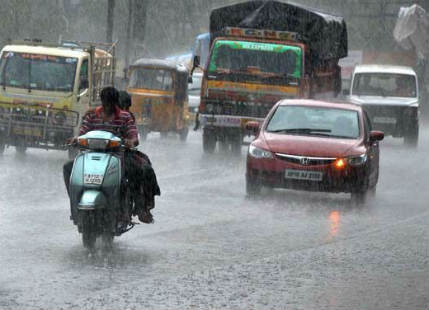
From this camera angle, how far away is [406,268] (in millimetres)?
10820

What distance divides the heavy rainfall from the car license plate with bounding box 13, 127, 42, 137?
0.08ft

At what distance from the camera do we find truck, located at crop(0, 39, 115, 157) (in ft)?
73.4

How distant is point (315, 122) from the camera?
18078mm

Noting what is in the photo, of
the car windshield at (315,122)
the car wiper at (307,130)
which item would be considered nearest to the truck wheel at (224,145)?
the car windshield at (315,122)

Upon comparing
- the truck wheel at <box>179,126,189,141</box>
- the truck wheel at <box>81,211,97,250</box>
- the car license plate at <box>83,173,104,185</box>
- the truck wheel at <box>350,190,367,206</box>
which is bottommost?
the truck wheel at <box>179,126,189,141</box>

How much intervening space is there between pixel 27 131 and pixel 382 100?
12.6 m

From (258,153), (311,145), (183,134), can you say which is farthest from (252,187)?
(183,134)

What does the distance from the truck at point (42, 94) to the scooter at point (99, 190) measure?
11.1 m

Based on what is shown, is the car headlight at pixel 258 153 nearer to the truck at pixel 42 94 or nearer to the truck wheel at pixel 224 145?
the truck at pixel 42 94

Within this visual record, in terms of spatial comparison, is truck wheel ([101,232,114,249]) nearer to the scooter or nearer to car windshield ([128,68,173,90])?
the scooter

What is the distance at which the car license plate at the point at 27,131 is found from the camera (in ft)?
73.1

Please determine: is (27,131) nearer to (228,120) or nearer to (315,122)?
(228,120)

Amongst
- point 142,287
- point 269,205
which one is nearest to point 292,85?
point 269,205

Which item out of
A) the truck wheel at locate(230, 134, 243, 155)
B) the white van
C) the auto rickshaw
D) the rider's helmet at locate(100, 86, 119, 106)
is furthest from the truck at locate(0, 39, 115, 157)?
the white van
